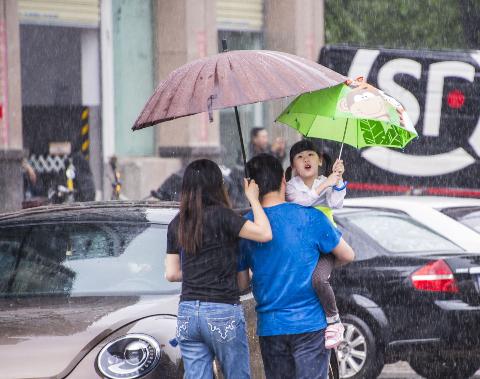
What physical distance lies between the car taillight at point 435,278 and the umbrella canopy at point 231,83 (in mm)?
3292

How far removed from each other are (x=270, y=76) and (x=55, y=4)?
14.8m

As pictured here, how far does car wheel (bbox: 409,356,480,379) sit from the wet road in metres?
0.21

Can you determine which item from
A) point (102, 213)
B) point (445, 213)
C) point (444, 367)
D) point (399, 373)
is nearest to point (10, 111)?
point (399, 373)

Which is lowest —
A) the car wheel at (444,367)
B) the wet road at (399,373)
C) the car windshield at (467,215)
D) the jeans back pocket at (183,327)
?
the wet road at (399,373)

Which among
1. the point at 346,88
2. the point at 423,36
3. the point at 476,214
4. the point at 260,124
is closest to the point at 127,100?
the point at 260,124

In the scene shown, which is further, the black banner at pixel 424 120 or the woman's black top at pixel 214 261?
the black banner at pixel 424 120

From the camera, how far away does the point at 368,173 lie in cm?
1531

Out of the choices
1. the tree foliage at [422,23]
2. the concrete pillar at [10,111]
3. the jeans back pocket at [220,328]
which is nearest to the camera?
the jeans back pocket at [220,328]

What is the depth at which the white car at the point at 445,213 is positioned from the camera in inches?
348

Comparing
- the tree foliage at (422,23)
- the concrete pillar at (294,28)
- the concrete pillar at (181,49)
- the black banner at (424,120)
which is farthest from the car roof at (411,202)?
the tree foliage at (422,23)

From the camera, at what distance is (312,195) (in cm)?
569

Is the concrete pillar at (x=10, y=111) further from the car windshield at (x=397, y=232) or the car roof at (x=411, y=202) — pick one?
the car windshield at (x=397, y=232)

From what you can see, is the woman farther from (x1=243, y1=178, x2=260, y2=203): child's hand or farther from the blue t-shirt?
the blue t-shirt

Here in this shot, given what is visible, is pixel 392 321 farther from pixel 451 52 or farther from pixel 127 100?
pixel 127 100
